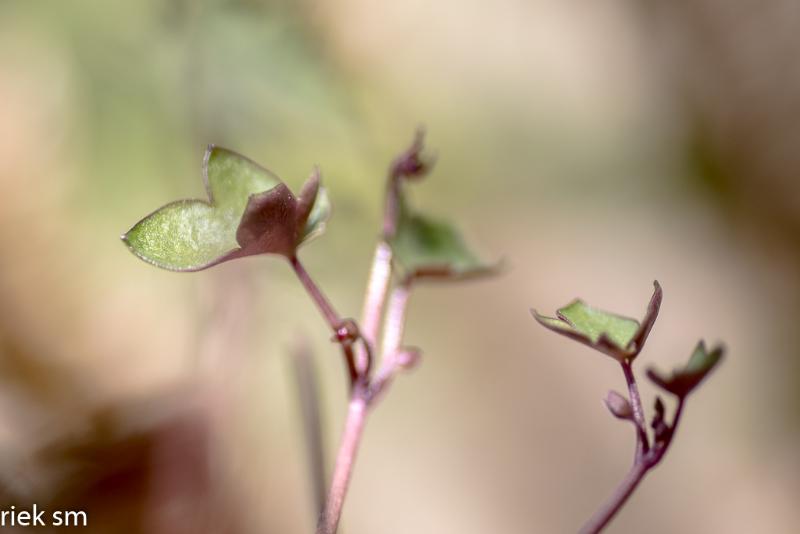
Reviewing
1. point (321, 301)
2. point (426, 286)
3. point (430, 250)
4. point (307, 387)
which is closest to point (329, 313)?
point (321, 301)

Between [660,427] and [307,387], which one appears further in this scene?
[307,387]

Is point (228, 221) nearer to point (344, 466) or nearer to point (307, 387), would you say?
point (344, 466)

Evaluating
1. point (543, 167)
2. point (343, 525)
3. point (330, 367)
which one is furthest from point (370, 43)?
point (343, 525)

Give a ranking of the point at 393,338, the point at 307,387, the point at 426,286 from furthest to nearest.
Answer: the point at 426,286
the point at 307,387
the point at 393,338

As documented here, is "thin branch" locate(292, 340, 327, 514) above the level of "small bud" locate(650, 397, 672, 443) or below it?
below

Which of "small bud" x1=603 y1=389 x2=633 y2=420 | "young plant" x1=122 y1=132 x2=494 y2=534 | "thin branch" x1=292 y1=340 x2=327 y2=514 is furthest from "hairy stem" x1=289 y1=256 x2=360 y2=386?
"thin branch" x1=292 y1=340 x2=327 y2=514

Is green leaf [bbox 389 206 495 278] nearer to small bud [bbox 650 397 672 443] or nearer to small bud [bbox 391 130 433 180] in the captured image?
small bud [bbox 391 130 433 180]
